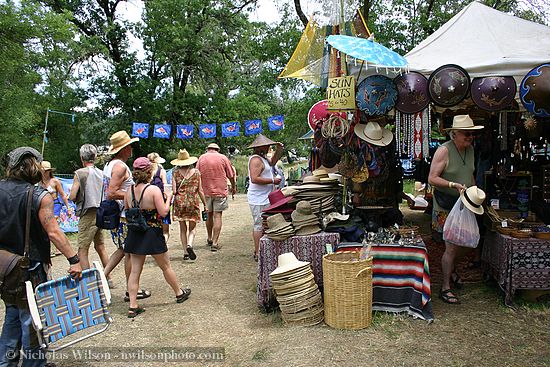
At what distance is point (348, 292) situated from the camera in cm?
373

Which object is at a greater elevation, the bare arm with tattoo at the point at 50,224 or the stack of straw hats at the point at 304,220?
Answer: the bare arm with tattoo at the point at 50,224

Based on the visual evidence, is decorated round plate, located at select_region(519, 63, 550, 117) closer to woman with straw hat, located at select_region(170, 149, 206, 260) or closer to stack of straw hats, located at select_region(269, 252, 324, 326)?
stack of straw hats, located at select_region(269, 252, 324, 326)

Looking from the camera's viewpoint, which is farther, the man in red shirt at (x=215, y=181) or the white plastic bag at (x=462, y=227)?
the man in red shirt at (x=215, y=181)

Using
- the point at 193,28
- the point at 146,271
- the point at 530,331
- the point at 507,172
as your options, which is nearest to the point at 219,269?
the point at 146,271

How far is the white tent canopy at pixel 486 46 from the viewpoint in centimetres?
463

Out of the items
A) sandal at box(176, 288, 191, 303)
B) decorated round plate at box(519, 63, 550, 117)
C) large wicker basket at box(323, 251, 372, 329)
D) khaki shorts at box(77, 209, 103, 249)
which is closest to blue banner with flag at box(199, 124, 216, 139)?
khaki shorts at box(77, 209, 103, 249)

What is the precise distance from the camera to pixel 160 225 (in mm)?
4426

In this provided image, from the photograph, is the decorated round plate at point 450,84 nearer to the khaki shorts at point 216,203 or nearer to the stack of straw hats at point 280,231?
the stack of straw hats at point 280,231

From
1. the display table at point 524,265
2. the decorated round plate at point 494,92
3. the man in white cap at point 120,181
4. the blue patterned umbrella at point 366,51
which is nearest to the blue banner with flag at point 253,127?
the man in white cap at point 120,181

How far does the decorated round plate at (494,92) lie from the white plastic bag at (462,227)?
1.20 m

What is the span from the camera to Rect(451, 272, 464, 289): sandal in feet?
16.0

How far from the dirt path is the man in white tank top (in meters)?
1.04

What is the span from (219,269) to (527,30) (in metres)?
5.46

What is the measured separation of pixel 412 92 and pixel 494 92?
0.87 m
